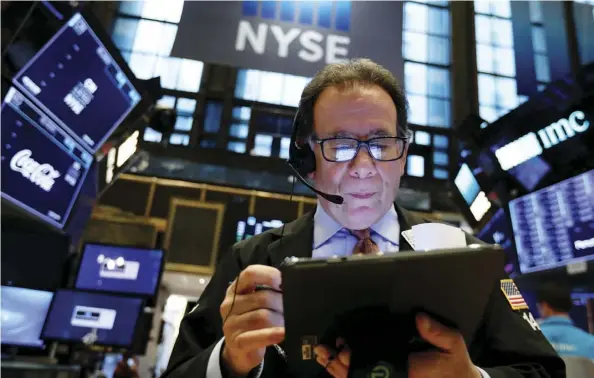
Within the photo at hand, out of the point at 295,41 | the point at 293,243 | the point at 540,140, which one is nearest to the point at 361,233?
the point at 293,243

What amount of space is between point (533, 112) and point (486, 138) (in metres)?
0.65

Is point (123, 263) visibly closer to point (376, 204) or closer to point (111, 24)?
point (111, 24)

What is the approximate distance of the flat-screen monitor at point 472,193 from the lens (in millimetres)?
4633

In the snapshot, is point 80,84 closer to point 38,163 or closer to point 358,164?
point 38,163

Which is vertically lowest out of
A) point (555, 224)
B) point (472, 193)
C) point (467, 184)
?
point (555, 224)

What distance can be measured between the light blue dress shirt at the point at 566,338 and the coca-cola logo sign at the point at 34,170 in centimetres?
320

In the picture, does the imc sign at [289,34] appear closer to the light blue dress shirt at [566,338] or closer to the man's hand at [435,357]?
the man's hand at [435,357]

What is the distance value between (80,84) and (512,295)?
2.97 metres

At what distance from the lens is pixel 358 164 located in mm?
1021

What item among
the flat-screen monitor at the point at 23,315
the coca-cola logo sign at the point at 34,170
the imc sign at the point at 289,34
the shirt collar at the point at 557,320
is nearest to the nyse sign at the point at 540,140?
the shirt collar at the point at 557,320

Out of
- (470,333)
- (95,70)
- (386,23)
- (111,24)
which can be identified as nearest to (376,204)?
(470,333)

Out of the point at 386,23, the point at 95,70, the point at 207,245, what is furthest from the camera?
the point at 207,245

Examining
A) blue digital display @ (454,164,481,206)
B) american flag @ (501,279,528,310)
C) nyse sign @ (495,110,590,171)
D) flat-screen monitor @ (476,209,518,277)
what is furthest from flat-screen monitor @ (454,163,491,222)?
american flag @ (501,279,528,310)

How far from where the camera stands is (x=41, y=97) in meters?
2.81
